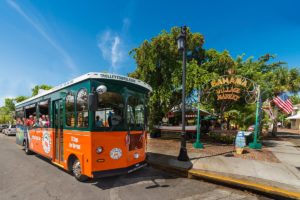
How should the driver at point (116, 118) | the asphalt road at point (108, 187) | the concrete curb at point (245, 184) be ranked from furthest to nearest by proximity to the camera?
the driver at point (116, 118) → the asphalt road at point (108, 187) → the concrete curb at point (245, 184)

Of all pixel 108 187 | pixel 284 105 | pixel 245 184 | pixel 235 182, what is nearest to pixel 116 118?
pixel 108 187

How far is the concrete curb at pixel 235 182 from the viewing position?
4.20m

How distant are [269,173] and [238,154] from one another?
2795 mm

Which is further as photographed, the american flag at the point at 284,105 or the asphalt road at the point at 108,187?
the american flag at the point at 284,105

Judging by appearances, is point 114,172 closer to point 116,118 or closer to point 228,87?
point 116,118

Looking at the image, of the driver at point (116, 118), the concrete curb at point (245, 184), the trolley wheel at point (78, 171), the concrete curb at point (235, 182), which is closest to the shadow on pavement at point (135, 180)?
the trolley wheel at point (78, 171)

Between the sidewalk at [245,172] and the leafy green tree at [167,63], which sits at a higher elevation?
the leafy green tree at [167,63]

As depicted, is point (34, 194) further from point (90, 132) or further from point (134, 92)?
point (134, 92)

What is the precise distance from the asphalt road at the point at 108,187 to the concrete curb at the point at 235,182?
0.21 m

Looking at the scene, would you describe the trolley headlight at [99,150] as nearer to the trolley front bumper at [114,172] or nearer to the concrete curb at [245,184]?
the trolley front bumper at [114,172]

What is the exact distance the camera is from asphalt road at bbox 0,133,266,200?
430 cm

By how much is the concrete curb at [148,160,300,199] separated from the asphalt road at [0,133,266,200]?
0.70 feet

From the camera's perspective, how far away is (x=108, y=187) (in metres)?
4.82

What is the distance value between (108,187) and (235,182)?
360 cm
